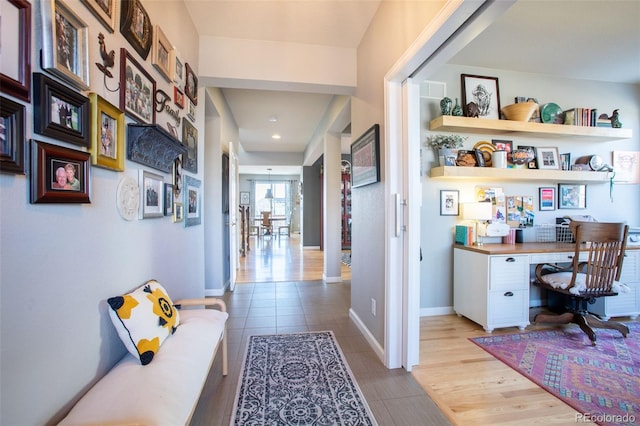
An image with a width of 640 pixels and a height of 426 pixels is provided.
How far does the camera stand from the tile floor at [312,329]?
5.03 feet

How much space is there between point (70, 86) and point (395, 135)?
1.75 meters

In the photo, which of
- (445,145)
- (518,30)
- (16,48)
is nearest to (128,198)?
(16,48)

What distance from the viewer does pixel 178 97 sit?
79.7 inches

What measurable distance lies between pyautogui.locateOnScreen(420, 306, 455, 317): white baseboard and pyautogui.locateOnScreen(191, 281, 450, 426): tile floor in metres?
0.85

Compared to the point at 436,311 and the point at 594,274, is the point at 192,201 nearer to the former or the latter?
the point at 436,311

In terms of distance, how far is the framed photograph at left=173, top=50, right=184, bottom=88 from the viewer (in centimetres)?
191

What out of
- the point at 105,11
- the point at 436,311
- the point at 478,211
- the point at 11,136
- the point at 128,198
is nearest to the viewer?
the point at 11,136

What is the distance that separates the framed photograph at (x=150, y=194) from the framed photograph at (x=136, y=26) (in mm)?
647

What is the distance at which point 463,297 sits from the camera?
288cm

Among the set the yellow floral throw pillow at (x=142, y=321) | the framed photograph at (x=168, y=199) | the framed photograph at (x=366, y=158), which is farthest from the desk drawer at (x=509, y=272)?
the framed photograph at (x=168, y=199)

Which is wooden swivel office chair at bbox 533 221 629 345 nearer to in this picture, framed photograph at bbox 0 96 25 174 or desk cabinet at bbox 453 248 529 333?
desk cabinet at bbox 453 248 529 333

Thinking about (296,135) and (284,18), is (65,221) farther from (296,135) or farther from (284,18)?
(296,135)

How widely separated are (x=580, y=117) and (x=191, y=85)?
4.20 meters

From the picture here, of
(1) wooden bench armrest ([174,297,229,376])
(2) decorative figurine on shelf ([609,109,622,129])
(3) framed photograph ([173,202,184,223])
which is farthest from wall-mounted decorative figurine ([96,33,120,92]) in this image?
(2) decorative figurine on shelf ([609,109,622,129])
